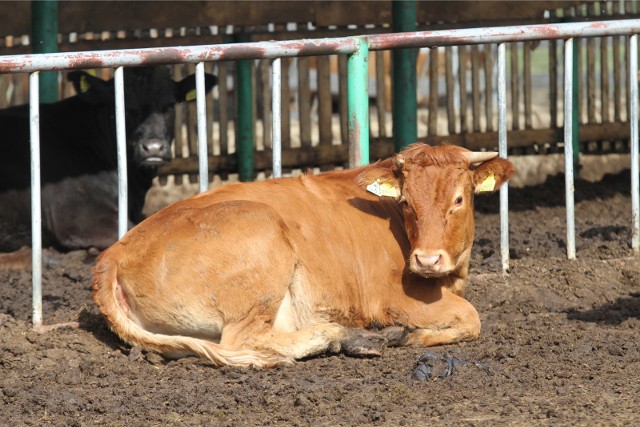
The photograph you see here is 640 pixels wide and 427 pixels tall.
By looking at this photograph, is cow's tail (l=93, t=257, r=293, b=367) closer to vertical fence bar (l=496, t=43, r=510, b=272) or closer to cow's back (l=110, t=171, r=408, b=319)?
cow's back (l=110, t=171, r=408, b=319)

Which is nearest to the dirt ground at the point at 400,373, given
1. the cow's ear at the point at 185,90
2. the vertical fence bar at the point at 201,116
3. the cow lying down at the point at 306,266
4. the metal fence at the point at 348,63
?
the cow lying down at the point at 306,266

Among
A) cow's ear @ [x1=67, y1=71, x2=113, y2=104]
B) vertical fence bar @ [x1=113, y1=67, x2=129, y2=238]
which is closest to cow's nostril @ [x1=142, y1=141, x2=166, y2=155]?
cow's ear @ [x1=67, y1=71, x2=113, y2=104]

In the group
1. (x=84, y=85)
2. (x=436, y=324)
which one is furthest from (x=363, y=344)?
(x=84, y=85)

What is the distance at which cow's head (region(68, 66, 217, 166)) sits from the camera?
9156 millimetres

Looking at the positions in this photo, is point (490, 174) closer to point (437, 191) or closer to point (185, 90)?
point (437, 191)

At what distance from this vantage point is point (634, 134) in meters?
7.19

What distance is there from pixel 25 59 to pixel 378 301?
231 centimetres

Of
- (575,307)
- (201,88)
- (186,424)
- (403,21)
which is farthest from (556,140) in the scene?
(186,424)

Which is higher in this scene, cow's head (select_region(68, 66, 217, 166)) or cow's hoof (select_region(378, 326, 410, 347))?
cow's head (select_region(68, 66, 217, 166))

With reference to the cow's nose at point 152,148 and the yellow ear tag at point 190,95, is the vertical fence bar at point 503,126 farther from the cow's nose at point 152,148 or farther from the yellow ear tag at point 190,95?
the yellow ear tag at point 190,95

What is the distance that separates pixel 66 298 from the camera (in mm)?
6996

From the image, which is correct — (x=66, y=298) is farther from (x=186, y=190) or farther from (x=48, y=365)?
(x=186, y=190)

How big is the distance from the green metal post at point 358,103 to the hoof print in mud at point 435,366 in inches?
72.5

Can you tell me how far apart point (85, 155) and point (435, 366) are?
194 inches
